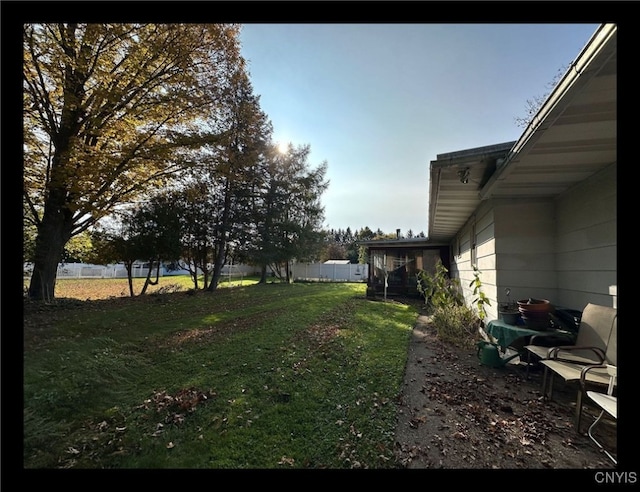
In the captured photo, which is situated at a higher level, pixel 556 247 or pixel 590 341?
pixel 556 247

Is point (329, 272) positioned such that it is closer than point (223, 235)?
No

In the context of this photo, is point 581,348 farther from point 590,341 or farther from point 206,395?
point 206,395

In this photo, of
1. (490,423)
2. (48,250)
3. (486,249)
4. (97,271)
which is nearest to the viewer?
(490,423)

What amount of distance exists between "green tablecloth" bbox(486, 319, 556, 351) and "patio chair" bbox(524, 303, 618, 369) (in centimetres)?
30

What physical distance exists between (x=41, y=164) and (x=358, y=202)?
22.3 ft

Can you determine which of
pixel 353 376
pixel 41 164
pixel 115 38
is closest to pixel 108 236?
pixel 41 164

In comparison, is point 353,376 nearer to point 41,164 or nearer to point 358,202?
point 358,202

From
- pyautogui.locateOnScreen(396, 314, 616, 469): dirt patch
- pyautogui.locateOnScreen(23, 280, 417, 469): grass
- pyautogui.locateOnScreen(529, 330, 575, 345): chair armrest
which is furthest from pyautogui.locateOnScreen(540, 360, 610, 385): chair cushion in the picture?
pyautogui.locateOnScreen(23, 280, 417, 469): grass

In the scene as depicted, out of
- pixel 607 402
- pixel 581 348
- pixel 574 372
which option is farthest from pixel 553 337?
pixel 607 402

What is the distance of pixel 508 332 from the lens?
12.1 ft

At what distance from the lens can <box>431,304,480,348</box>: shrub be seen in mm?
5117

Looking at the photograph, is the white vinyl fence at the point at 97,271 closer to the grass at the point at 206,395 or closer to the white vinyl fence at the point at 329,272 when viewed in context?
the grass at the point at 206,395

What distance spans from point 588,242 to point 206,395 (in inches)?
192

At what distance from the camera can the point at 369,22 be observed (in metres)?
1.40
